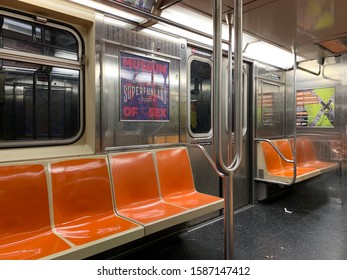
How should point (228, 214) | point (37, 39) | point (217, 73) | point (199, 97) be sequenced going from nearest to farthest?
point (217, 73), point (228, 214), point (37, 39), point (199, 97)

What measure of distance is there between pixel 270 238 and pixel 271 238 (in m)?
0.01

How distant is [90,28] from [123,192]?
4.79ft

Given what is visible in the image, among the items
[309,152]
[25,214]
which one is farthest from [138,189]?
[309,152]

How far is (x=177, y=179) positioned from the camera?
272cm

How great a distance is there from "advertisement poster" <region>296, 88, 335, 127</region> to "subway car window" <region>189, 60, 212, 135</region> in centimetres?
237

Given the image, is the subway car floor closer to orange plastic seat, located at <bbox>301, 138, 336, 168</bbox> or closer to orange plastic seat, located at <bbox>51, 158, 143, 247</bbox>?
orange plastic seat, located at <bbox>51, 158, 143, 247</bbox>

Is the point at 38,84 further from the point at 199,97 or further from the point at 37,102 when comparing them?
the point at 199,97

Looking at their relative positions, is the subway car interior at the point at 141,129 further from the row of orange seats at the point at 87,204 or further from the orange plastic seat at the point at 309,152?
the orange plastic seat at the point at 309,152

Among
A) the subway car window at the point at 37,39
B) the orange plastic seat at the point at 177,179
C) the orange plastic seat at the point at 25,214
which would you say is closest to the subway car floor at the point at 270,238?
the orange plastic seat at the point at 177,179

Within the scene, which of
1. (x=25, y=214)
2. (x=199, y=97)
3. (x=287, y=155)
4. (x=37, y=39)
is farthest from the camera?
(x=287, y=155)

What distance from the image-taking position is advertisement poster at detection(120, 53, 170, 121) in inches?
98.7

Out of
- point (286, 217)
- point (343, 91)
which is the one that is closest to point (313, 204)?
point (286, 217)

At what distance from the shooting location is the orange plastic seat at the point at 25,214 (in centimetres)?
157

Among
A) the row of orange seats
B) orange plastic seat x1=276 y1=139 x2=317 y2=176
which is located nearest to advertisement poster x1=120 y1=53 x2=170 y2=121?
the row of orange seats
